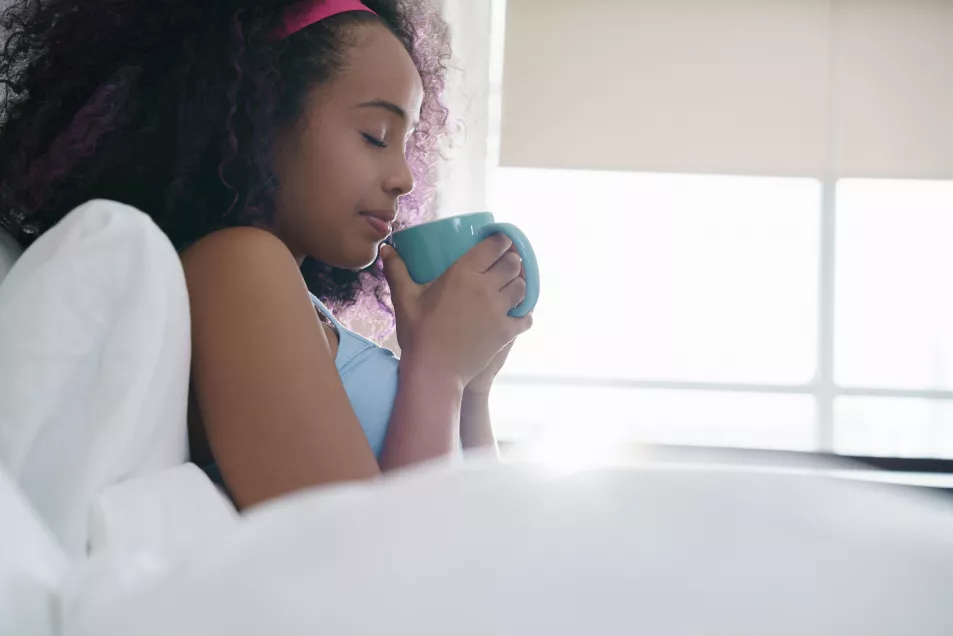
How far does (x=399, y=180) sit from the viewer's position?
0.87 metres

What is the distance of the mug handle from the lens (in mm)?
839

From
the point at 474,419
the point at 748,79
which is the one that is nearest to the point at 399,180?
the point at 474,419

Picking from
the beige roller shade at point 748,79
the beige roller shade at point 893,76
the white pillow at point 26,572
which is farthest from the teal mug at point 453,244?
the beige roller shade at point 893,76

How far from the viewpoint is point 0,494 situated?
1.19 feet

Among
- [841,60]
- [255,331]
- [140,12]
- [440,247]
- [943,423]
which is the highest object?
[841,60]

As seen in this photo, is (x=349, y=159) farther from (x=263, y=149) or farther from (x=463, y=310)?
(x=463, y=310)

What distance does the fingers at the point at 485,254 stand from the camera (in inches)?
32.9

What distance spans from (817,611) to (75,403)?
0.45 m

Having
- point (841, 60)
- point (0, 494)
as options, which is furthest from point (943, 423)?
point (0, 494)

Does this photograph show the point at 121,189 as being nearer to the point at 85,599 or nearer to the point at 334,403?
the point at 334,403

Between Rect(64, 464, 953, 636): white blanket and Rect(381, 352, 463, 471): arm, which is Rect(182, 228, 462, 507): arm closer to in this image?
Rect(381, 352, 463, 471): arm

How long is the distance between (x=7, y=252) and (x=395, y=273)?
38 centimetres

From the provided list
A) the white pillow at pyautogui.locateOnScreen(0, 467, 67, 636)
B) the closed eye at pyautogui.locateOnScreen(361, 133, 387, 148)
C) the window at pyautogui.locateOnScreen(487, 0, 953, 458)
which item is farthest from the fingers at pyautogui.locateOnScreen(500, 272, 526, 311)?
the window at pyautogui.locateOnScreen(487, 0, 953, 458)

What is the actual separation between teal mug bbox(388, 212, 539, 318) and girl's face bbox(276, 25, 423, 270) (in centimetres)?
5
